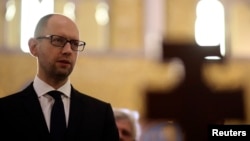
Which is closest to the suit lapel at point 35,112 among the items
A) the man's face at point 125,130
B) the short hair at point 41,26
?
the short hair at point 41,26

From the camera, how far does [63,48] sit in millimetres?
798

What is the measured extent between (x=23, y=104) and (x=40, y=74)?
7 cm

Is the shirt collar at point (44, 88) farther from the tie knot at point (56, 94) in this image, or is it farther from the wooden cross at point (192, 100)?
the wooden cross at point (192, 100)

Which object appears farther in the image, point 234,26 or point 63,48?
point 234,26

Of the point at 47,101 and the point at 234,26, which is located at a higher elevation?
the point at 234,26

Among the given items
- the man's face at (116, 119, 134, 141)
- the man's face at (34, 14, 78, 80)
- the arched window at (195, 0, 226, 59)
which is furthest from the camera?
the man's face at (116, 119, 134, 141)

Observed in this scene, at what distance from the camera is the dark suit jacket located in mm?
811

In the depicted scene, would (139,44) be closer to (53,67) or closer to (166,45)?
(53,67)

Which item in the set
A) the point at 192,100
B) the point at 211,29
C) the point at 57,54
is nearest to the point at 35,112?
the point at 57,54

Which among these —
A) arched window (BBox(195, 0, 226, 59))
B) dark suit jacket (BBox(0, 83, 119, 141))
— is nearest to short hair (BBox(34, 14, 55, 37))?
dark suit jacket (BBox(0, 83, 119, 141))

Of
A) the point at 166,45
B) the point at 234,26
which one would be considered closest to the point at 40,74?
the point at 166,45

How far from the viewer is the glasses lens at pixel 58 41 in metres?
0.81

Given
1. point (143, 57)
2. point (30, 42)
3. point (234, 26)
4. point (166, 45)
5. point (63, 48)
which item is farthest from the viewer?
point (143, 57)

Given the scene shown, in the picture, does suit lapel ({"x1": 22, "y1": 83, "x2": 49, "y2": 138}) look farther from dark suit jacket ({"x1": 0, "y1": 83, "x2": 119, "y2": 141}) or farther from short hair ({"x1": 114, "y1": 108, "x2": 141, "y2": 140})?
short hair ({"x1": 114, "y1": 108, "x2": 141, "y2": 140})
